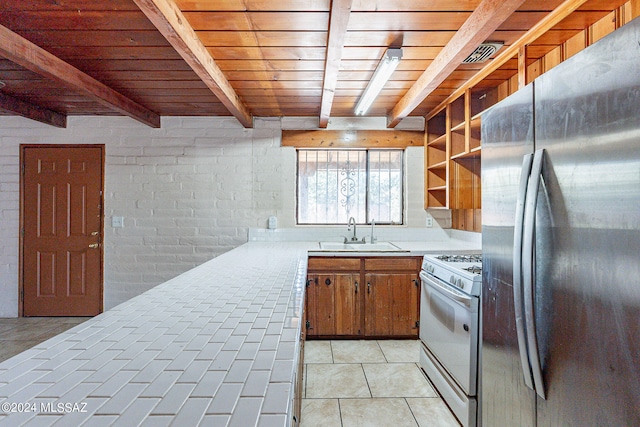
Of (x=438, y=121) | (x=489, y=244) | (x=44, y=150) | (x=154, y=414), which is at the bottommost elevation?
(x=154, y=414)

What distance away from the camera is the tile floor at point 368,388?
1.94m

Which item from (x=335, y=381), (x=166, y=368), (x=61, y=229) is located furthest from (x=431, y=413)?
(x=61, y=229)

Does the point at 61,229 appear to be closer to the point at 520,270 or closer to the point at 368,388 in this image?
the point at 368,388

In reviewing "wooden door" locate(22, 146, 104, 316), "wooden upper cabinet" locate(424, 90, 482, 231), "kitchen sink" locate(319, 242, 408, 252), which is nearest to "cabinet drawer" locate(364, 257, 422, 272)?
"kitchen sink" locate(319, 242, 408, 252)

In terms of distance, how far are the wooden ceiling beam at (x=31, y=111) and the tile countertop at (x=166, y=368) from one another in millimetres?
2887

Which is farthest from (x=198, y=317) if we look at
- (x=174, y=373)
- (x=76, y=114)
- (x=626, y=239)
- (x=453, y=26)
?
(x=76, y=114)

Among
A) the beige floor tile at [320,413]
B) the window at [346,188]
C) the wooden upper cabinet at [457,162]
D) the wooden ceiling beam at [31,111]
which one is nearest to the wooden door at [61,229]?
the wooden ceiling beam at [31,111]

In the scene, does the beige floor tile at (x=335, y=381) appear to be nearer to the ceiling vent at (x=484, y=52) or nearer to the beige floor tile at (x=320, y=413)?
the beige floor tile at (x=320, y=413)

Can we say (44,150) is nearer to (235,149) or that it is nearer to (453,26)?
(235,149)

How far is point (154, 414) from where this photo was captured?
57 cm

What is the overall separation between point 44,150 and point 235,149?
1918 millimetres

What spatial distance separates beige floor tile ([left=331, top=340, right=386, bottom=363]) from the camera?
2639 millimetres

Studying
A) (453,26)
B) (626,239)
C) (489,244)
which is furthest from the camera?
(453,26)

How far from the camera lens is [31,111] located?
316cm
